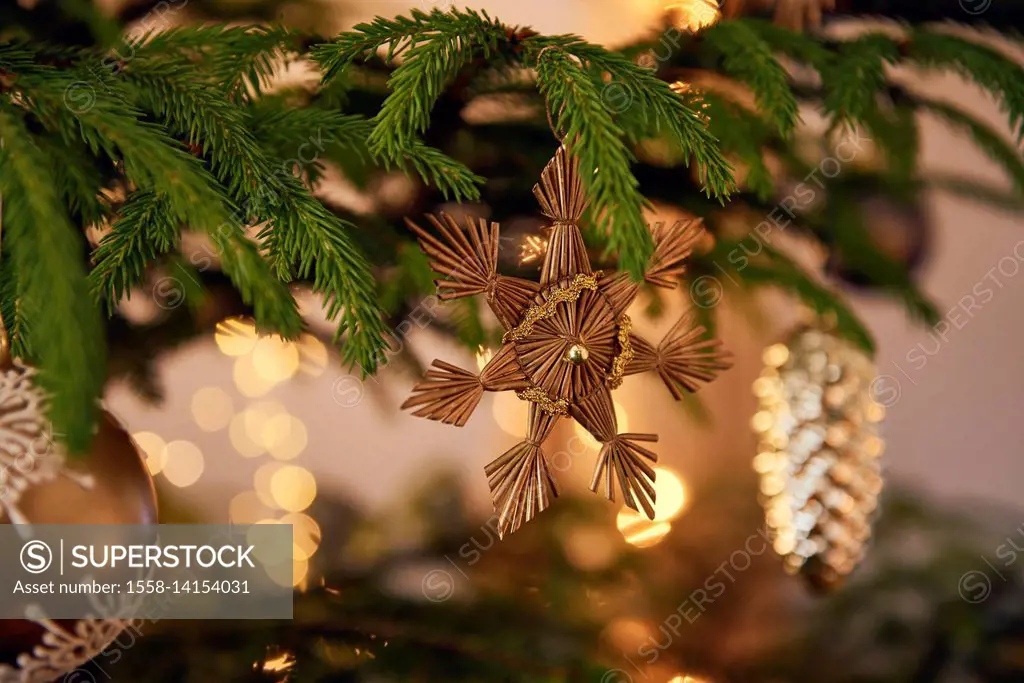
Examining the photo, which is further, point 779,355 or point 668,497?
point 668,497

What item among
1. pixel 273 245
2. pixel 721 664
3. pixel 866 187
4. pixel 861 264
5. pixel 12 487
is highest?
pixel 866 187

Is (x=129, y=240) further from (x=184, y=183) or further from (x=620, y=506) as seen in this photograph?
(x=620, y=506)

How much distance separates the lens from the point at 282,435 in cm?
132

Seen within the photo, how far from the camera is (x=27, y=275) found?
28cm

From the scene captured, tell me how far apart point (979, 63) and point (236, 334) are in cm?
60

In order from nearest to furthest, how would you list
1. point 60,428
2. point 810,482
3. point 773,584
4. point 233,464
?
point 60,428
point 810,482
point 773,584
point 233,464

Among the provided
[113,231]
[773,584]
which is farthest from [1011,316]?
[113,231]

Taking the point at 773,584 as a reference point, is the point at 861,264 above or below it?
above

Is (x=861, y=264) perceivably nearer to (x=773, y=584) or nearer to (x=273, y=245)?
(x=273, y=245)

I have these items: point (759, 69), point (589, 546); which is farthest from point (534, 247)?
point (589, 546)

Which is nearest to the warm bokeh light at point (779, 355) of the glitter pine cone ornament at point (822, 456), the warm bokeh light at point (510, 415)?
the glitter pine cone ornament at point (822, 456)

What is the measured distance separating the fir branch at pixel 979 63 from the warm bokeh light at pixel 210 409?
1155 mm

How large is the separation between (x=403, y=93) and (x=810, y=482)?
57 centimetres

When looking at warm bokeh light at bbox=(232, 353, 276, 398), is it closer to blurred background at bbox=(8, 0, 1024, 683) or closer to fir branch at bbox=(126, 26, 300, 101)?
blurred background at bbox=(8, 0, 1024, 683)
